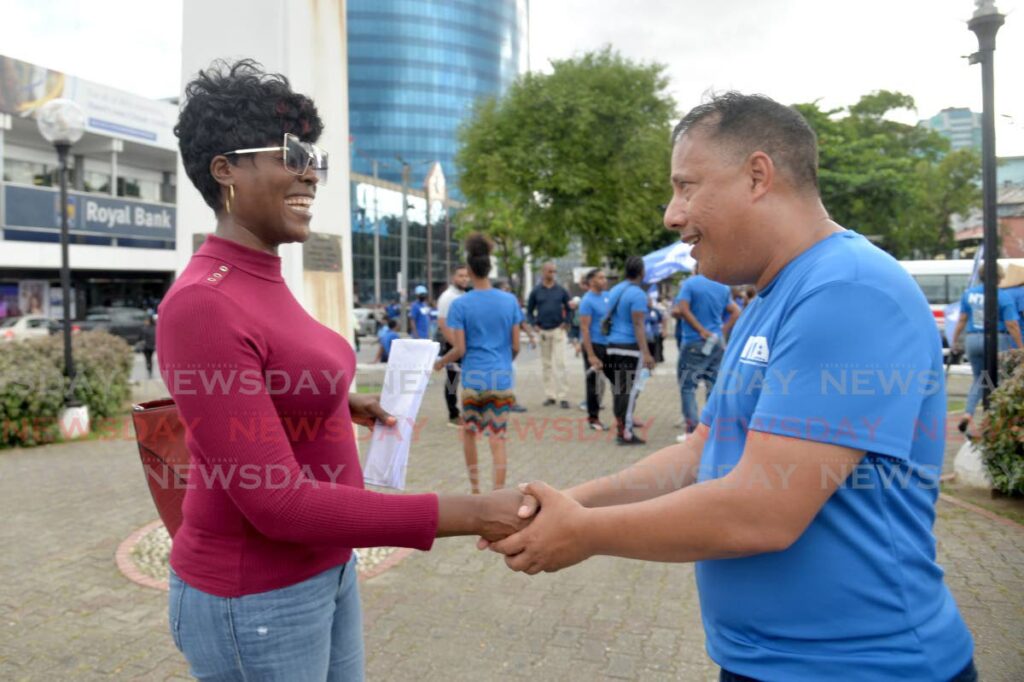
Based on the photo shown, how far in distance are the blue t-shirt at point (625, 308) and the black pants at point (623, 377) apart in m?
0.09

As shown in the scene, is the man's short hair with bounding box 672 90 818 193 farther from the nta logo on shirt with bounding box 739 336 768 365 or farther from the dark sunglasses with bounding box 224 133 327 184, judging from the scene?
the dark sunglasses with bounding box 224 133 327 184

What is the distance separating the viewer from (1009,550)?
16.1ft

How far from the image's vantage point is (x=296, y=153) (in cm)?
186

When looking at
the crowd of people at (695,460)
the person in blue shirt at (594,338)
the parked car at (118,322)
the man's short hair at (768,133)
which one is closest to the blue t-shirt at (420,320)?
the person in blue shirt at (594,338)

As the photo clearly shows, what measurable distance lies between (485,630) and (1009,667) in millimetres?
2468

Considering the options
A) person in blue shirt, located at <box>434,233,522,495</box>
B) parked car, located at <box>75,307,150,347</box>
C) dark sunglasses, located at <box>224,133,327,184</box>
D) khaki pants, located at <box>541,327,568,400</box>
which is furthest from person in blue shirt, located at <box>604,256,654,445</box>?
parked car, located at <box>75,307,150,347</box>

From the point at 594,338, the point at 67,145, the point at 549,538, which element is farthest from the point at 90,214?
the point at 549,538

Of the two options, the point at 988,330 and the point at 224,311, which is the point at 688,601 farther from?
the point at 988,330

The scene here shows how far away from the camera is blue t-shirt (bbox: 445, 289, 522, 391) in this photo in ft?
20.5

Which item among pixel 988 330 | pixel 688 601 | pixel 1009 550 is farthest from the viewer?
pixel 988 330

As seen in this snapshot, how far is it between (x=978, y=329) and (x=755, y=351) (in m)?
8.72

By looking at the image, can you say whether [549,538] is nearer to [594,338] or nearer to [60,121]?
[594,338]

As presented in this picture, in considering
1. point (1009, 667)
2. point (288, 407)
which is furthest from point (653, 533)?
point (1009, 667)

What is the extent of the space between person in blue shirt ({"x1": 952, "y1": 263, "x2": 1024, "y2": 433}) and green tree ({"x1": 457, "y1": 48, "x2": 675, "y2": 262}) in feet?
51.5
